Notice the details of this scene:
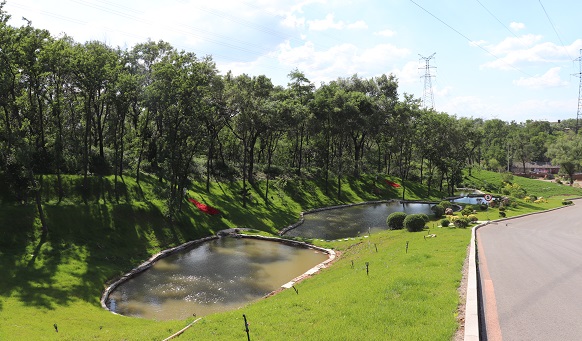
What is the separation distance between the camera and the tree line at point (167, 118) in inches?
1309

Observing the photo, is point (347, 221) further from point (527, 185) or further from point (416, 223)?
point (527, 185)

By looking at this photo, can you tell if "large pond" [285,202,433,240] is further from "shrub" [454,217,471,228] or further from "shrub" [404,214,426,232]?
"shrub" [454,217,471,228]

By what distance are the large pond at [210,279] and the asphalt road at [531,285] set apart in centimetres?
1541

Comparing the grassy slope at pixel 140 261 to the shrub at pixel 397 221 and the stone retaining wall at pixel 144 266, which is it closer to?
the stone retaining wall at pixel 144 266

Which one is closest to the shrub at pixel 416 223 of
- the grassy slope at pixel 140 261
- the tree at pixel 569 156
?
the grassy slope at pixel 140 261

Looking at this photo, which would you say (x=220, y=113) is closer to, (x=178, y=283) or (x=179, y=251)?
(x=179, y=251)

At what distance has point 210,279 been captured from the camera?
29.2 metres

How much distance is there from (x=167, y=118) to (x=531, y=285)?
3959 centimetres

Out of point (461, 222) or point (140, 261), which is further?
point (461, 222)

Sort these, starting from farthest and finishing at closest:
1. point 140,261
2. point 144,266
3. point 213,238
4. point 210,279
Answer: point 213,238 < point 140,261 < point 144,266 < point 210,279

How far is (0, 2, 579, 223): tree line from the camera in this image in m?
33.2

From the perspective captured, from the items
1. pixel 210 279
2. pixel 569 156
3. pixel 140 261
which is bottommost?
pixel 210 279

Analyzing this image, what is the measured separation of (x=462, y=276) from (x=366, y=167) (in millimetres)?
78661

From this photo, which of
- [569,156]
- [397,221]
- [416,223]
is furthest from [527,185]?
[416,223]
